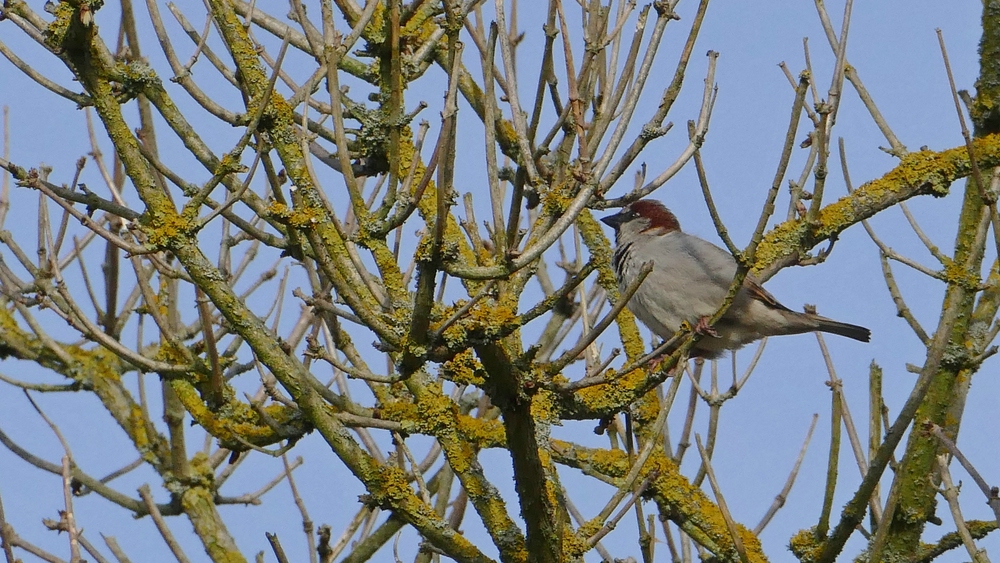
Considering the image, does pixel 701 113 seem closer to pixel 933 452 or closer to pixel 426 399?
pixel 426 399

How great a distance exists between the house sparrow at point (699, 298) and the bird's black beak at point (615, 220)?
476 mm

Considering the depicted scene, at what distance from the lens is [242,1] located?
4.25 m

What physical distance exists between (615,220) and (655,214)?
22 cm

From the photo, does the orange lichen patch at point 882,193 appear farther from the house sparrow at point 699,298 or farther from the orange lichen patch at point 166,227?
the orange lichen patch at point 166,227

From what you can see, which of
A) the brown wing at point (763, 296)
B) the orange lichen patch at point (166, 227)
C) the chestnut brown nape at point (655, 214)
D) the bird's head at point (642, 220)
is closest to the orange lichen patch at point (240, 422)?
the orange lichen patch at point (166, 227)

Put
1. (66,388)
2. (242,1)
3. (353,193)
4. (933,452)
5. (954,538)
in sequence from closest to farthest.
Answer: (353,193) < (954,538) < (933,452) < (242,1) < (66,388)

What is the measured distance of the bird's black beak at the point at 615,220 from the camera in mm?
5730

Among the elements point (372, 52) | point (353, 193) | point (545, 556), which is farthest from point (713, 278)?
point (353, 193)

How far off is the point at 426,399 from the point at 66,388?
2357 mm

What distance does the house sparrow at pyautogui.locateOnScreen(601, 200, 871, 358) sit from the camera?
479 cm

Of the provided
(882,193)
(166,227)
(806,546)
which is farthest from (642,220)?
(166,227)

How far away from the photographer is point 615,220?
18.9 ft

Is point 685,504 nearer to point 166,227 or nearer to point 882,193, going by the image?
point 882,193

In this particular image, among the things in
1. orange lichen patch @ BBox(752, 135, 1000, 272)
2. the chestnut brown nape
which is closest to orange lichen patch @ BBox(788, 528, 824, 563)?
orange lichen patch @ BBox(752, 135, 1000, 272)
